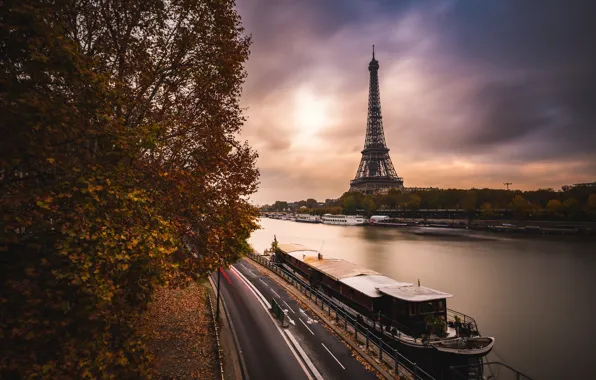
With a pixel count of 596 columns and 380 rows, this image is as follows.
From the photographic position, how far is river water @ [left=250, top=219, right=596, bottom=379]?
2094 centimetres

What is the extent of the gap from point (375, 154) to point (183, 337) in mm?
179716

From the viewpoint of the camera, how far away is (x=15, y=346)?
5.72 m

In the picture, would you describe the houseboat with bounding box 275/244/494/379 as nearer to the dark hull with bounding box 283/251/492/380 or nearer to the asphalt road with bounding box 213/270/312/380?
the dark hull with bounding box 283/251/492/380

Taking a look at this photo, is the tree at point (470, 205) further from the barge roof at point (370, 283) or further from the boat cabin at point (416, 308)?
the boat cabin at point (416, 308)

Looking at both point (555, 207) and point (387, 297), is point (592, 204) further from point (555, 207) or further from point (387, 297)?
point (387, 297)

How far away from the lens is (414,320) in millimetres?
19297

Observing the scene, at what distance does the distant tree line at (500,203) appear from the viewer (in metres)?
95.9

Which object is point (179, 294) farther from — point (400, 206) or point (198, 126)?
point (400, 206)

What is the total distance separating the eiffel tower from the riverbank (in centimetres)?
17184

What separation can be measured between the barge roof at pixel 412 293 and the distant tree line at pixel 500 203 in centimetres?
10082

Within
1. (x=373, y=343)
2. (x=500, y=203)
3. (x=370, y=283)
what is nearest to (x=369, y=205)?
(x=500, y=203)

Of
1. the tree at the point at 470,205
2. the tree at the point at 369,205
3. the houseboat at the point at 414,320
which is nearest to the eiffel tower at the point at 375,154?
the tree at the point at 369,205

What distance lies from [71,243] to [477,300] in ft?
118

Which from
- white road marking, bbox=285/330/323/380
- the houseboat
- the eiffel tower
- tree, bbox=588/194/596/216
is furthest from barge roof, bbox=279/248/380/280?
the eiffel tower
